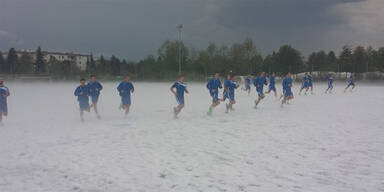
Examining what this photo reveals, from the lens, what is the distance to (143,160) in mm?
6148

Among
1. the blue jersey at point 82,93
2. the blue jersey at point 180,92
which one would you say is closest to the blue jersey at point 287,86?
the blue jersey at point 180,92

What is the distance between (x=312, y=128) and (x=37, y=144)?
8.40 m

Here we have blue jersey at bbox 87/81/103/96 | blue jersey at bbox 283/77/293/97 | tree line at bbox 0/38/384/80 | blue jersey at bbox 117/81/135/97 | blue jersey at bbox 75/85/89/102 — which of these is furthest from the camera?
tree line at bbox 0/38/384/80

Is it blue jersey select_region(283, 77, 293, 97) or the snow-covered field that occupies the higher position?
blue jersey select_region(283, 77, 293, 97)

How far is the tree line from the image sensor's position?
59.9m

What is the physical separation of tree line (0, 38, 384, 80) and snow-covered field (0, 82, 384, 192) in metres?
51.2

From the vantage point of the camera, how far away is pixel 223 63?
229ft

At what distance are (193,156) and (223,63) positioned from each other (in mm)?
64594

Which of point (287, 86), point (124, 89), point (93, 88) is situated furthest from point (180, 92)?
point (287, 86)

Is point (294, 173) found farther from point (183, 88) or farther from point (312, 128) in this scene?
point (183, 88)

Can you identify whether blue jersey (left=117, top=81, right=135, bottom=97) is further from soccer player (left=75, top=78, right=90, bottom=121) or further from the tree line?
the tree line

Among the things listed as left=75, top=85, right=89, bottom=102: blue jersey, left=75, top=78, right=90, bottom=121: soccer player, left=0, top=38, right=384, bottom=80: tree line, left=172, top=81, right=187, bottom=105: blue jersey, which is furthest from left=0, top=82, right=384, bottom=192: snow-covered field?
left=0, top=38, right=384, bottom=80: tree line

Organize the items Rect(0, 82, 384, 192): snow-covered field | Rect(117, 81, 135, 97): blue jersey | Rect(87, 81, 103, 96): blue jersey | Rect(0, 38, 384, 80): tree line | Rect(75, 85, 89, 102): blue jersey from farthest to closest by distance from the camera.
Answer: Rect(0, 38, 384, 80): tree line
Rect(117, 81, 135, 97): blue jersey
Rect(87, 81, 103, 96): blue jersey
Rect(75, 85, 89, 102): blue jersey
Rect(0, 82, 384, 192): snow-covered field

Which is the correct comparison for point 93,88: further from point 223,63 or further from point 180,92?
point 223,63
